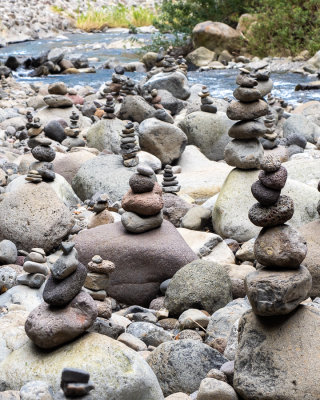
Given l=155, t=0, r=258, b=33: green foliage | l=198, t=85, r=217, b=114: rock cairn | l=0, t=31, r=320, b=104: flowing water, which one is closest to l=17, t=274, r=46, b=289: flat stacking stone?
l=198, t=85, r=217, b=114: rock cairn

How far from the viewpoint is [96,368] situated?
9.21 ft

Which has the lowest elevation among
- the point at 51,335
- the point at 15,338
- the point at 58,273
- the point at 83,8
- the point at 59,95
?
the point at 83,8

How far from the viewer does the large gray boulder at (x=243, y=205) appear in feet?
19.4

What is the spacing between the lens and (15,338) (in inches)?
130

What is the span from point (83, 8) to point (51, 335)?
3606 cm

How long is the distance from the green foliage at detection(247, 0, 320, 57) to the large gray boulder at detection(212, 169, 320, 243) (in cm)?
1480

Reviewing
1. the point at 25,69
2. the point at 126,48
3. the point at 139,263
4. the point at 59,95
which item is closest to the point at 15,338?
the point at 139,263

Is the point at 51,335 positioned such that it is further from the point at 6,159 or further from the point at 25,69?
the point at 25,69

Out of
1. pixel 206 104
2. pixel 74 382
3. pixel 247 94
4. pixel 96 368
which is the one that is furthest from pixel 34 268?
pixel 206 104

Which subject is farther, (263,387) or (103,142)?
(103,142)

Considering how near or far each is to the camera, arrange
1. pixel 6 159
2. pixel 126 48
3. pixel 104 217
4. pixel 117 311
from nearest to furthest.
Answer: pixel 117 311, pixel 104 217, pixel 6 159, pixel 126 48

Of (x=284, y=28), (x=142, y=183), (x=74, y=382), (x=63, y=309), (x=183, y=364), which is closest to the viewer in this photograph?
(x=74, y=382)

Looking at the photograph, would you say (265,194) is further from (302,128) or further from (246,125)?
(302,128)

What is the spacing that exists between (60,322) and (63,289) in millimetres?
165
